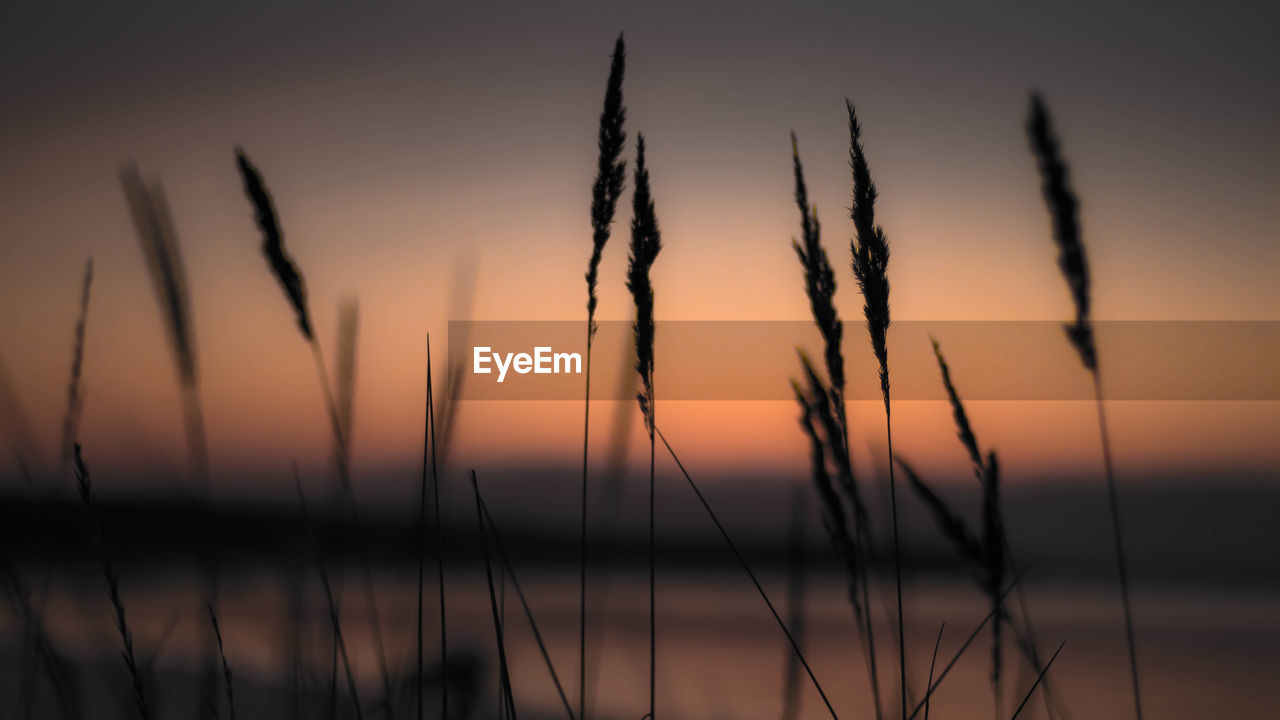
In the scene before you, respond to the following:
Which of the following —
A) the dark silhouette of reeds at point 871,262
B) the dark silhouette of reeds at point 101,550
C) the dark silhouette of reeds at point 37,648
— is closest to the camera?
the dark silhouette of reeds at point 101,550

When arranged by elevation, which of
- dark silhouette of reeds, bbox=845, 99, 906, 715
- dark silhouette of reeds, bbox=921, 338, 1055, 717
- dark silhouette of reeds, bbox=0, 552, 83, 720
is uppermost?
dark silhouette of reeds, bbox=845, 99, 906, 715

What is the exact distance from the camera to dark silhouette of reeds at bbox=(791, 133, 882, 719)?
93cm

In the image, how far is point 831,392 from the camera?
994 millimetres

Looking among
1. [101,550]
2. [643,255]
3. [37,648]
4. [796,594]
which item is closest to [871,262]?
[643,255]

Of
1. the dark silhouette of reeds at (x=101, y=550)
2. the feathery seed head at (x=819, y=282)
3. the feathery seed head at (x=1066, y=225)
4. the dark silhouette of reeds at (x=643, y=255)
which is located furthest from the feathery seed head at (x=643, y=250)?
the dark silhouette of reeds at (x=101, y=550)

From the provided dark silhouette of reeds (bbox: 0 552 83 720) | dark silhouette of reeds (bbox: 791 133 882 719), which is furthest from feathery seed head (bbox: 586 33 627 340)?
dark silhouette of reeds (bbox: 0 552 83 720)

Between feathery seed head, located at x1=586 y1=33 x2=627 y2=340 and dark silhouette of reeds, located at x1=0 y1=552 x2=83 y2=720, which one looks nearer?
feathery seed head, located at x1=586 y1=33 x2=627 y2=340

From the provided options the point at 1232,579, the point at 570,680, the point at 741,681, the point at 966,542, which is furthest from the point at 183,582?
the point at 1232,579

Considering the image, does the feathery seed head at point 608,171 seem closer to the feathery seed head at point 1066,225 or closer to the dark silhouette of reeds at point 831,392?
the dark silhouette of reeds at point 831,392

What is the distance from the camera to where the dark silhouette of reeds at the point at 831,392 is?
931 mm

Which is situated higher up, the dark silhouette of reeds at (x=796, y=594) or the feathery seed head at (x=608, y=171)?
the feathery seed head at (x=608, y=171)

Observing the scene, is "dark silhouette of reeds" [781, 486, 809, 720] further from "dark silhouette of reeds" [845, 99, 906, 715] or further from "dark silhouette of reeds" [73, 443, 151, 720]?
"dark silhouette of reeds" [73, 443, 151, 720]

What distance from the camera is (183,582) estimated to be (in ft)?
22.6

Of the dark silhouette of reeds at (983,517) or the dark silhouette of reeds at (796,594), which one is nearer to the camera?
the dark silhouette of reeds at (983,517)
